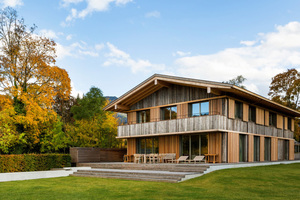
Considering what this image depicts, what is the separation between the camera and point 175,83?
23578 mm

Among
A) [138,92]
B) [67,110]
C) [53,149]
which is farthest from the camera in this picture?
[67,110]

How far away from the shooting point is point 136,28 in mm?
23062

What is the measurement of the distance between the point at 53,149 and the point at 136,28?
A: 42.8 ft

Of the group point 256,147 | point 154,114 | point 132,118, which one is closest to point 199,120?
point 154,114

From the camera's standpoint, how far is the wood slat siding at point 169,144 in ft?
77.4

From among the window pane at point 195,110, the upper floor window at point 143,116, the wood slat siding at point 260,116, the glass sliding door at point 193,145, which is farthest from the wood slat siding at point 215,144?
the upper floor window at point 143,116

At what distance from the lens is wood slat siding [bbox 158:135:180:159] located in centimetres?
2358

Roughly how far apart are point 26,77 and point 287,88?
115 ft

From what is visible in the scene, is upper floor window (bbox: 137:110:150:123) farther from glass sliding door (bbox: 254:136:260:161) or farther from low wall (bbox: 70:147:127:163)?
glass sliding door (bbox: 254:136:260:161)

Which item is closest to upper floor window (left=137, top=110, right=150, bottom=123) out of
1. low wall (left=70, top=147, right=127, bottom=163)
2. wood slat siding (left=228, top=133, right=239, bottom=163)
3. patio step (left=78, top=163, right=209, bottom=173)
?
low wall (left=70, top=147, right=127, bottom=163)

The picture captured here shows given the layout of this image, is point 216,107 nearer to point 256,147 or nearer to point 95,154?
point 256,147

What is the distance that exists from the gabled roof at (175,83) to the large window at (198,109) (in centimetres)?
141

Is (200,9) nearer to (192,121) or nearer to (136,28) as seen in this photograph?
(136,28)

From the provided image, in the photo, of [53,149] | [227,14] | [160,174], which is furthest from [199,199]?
[53,149]
